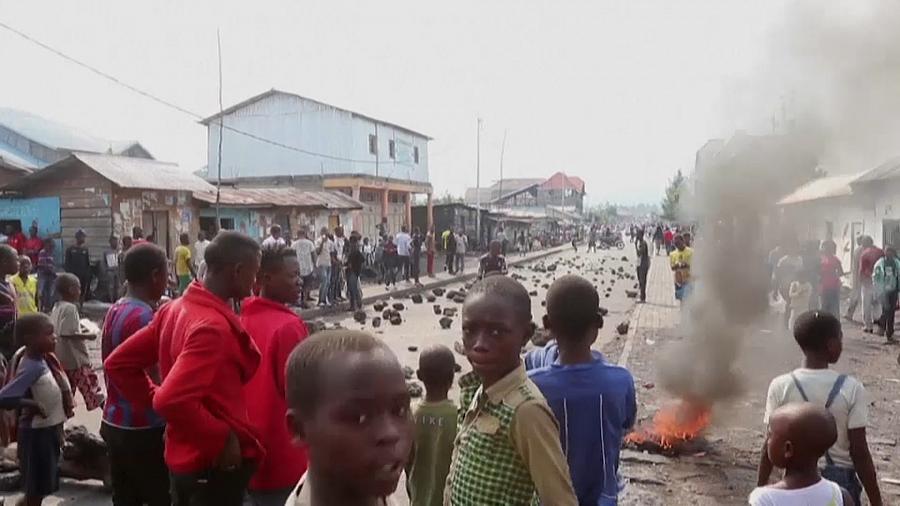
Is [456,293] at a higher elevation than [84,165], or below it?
below

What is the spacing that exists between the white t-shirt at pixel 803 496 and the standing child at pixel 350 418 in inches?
65.3

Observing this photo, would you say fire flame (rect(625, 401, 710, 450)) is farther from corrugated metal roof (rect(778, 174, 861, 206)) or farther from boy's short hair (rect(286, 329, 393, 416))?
corrugated metal roof (rect(778, 174, 861, 206))

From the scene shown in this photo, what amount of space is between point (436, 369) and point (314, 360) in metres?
2.12

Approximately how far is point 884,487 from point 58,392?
233 inches

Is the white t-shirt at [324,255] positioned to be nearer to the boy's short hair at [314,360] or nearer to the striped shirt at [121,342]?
the striped shirt at [121,342]

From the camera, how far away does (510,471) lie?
7.15 ft

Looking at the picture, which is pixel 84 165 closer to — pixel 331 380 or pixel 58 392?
pixel 58 392

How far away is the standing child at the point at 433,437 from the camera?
3236 millimetres

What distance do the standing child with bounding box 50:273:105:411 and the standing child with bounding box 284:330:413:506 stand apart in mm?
5339

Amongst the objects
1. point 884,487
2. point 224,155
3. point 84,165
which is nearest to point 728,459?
point 884,487

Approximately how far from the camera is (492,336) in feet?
7.80

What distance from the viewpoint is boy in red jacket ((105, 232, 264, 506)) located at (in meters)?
2.62

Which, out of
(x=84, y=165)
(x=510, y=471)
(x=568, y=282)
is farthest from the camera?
(x=84, y=165)

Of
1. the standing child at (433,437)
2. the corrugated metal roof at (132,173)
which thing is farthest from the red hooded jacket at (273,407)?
the corrugated metal roof at (132,173)
